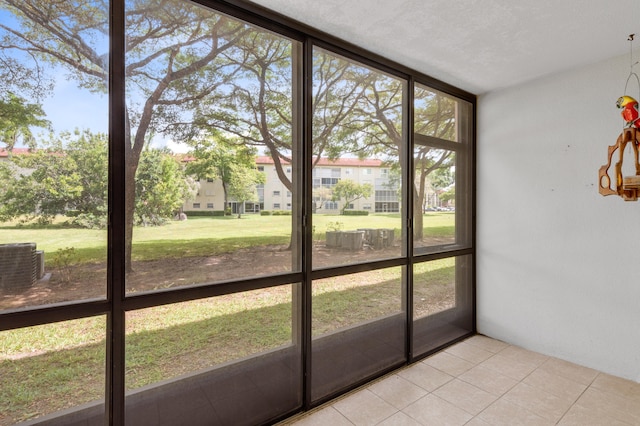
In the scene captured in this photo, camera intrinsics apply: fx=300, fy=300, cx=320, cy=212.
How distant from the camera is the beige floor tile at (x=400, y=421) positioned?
2010 millimetres

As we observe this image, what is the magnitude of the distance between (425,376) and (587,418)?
107 cm

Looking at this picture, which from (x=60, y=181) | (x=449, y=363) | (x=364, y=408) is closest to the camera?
(x=60, y=181)

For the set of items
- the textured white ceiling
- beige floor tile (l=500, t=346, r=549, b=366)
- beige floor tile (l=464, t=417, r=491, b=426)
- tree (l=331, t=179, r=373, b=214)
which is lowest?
beige floor tile (l=500, t=346, r=549, b=366)

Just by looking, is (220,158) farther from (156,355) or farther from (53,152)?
(156,355)

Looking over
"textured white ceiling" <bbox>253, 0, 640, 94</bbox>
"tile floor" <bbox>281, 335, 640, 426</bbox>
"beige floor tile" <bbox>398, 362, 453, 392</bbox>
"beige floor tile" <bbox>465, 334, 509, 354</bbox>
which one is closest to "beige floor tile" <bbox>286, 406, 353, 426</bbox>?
"tile floor" <bbox>281, 335, 640, 426</bbox>

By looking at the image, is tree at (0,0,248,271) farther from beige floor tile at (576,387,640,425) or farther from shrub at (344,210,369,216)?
beige floor tile at (576,387,640,425)

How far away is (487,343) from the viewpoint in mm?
3254

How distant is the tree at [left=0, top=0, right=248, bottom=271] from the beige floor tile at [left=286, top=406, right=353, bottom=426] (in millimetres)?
1498

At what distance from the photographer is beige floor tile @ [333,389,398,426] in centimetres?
206

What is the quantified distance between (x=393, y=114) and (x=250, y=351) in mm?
2278

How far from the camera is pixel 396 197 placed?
280 centimetres

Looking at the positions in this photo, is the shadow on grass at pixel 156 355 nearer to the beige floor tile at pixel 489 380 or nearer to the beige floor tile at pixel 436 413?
the beige floor tile at pixel 436 413

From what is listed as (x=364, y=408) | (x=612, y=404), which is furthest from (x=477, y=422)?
(x=612, y=404)

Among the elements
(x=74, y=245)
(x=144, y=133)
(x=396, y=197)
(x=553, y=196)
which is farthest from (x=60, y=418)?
(x=553, y=196)
